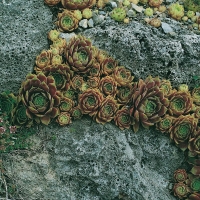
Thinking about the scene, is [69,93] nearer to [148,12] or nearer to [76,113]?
[76,113]

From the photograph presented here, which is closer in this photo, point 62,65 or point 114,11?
point 62,65

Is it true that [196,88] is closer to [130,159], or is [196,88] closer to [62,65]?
[130,159]

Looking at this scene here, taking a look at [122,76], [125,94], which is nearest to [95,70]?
[122,76]

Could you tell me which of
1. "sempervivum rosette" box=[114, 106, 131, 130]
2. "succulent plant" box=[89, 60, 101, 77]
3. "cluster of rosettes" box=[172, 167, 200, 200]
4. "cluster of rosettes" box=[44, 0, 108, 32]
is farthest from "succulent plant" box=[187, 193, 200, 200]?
"cluster of rosettes" box=[44, 0, 108, 32]

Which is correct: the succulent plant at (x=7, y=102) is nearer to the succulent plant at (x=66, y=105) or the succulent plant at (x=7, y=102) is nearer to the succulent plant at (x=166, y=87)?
the succulent plant at (x=66, y=105)

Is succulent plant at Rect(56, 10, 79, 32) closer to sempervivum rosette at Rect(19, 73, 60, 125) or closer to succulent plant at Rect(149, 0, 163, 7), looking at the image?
sempervivum rosette at Rect(19, 73, 60, 125)

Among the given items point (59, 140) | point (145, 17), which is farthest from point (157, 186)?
point (145, 17)

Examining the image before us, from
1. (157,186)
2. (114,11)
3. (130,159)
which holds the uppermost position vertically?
(114,11)
